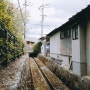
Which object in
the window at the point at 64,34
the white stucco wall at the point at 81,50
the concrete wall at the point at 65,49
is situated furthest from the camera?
the window at the point at 64,34

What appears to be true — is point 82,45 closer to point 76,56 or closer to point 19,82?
point 76,56

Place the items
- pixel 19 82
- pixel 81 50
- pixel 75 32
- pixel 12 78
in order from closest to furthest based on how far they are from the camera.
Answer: pixel 19 82
pixel 12 78
pixel 81 50
pixel 75 32

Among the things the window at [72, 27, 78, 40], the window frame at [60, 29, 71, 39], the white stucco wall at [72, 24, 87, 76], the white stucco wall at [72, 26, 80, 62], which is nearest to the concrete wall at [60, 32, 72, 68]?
the window frame at [60, 29, 71, 39]

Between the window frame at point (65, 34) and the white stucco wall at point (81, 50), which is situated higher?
the window frame at point (65, 34)

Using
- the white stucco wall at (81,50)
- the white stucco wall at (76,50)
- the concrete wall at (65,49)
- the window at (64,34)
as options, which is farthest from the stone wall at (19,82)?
the window at (64,34)

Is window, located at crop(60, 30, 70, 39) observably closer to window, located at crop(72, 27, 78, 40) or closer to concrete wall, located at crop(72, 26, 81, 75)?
window, located at crop(72, 27, 78, 40)

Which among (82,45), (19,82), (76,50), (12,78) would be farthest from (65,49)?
(19,82)

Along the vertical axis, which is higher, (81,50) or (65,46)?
(65,46)

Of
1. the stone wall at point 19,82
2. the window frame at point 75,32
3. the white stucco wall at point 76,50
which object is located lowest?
the stone wall at point 19,82

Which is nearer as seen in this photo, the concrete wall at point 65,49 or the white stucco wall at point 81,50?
the white stucco wall at point 81,50

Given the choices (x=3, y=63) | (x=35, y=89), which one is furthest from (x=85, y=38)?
(x=3, y=63)

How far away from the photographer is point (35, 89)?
13.2 meters

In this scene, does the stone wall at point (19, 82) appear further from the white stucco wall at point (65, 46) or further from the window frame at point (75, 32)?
the white stucco wall at point (65, 46)

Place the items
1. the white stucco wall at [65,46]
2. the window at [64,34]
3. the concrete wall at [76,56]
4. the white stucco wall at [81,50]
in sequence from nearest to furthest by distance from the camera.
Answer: the white stucco wall at [81,50] < the concrete wall at [76,56] < the window at [64,34] < the white stucco wall at [65,46]
